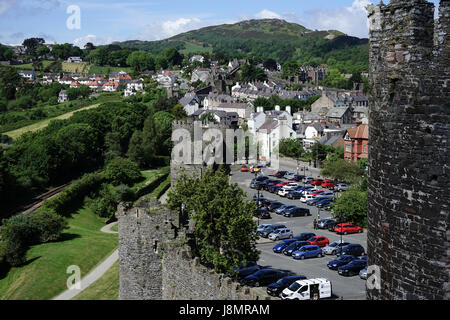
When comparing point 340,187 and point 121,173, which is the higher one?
point 121,173

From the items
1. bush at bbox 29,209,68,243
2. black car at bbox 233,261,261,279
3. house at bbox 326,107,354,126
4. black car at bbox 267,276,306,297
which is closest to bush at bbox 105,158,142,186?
bush at bbox 29,209,68,243

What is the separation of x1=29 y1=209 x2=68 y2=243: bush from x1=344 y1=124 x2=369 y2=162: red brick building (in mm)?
37657

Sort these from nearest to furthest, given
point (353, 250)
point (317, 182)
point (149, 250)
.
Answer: point (149, 250) → point (353, 250) → point (317, 182)

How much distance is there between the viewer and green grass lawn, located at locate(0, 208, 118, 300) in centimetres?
3064

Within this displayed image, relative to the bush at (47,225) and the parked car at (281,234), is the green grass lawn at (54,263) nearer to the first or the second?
the bush at (47,225)

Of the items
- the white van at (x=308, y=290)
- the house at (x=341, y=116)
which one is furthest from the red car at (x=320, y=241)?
the house at (x=341, y=116)

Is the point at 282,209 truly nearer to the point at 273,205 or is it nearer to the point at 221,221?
the point at 273,205

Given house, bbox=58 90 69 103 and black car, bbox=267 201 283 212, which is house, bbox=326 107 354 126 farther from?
house, bbox=58 90 69 103

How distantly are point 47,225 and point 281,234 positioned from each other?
1845 centimetres

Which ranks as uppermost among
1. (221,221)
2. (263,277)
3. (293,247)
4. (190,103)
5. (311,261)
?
(190,103)

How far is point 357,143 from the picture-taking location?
6419 centimetres

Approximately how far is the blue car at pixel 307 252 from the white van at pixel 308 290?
7.78 meters

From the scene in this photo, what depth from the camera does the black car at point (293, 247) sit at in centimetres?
3462

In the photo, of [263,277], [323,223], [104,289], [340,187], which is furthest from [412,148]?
[340,187]
